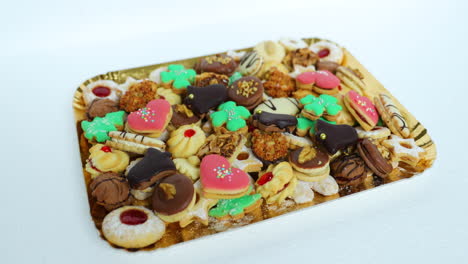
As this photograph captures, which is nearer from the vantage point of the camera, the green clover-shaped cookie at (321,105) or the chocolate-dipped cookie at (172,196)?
the chocolate-dipped cookie at (172,196)

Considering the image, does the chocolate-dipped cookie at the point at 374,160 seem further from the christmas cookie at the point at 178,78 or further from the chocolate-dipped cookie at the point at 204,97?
the christmas cookie at the point at 178,78

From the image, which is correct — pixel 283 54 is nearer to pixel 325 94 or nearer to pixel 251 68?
pixel 251 68

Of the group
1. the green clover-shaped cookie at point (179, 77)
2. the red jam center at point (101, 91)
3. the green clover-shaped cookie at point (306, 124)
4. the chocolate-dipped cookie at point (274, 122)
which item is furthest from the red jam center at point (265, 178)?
the red jam center at point (101, 91)

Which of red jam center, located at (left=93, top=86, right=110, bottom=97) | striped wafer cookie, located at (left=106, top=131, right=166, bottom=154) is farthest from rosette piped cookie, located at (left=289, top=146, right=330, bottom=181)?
red jam center, located at (left=93, top=86, right=110, bottom=97)

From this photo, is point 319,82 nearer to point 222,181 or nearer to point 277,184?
point 277,184

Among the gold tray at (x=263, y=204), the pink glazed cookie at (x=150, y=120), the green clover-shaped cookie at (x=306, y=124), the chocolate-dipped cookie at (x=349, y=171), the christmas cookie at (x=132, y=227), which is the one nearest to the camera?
the christmas cookie at (x=132, y=227)

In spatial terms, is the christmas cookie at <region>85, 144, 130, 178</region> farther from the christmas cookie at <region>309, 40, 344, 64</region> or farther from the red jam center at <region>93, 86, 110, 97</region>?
the christmas cookie at <region>309, 40, 344, 64</region>

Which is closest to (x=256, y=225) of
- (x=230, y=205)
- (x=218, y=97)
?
(x=230, y=205)

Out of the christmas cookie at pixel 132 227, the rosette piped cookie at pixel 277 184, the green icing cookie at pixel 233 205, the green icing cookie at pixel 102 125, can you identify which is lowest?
the christmas cookie at pixel 132 227
